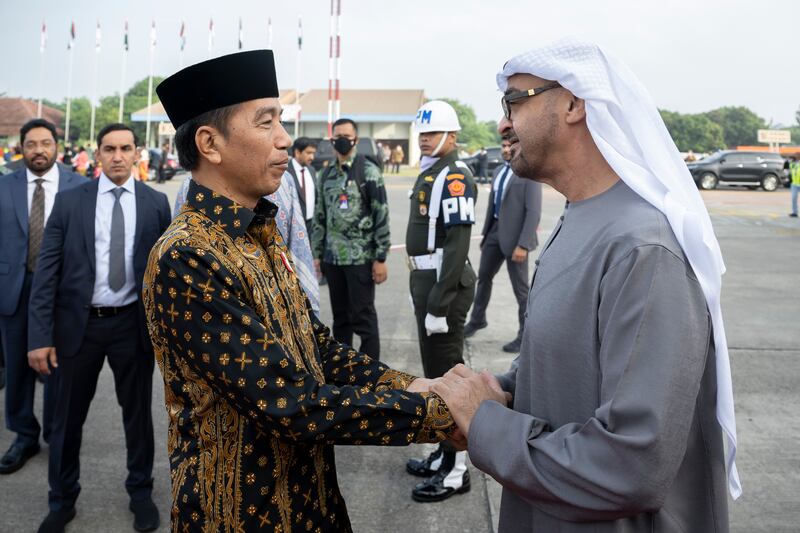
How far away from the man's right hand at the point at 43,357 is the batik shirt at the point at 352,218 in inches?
97.9

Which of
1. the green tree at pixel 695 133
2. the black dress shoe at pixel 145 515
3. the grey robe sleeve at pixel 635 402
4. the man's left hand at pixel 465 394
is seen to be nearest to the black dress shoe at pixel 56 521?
the black dress shoe at pixel 145 515

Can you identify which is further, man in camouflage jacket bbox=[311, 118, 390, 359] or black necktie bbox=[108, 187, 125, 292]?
man in camouflage jacket bbox=[311, 118, 390, 359]

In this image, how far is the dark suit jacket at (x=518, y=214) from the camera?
6.82m

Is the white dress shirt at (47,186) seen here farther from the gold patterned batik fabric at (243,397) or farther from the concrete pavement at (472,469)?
the gold patterned batik fabric at (243,397)

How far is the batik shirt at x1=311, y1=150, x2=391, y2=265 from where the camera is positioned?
568cm

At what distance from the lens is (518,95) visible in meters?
1.80

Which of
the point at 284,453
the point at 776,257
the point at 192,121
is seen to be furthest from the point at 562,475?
the point at 776,257

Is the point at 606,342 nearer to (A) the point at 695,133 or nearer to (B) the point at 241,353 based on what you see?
(B) the point at 241,353

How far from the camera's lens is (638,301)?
143 cm

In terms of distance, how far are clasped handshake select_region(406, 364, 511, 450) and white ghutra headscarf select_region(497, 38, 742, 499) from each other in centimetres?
57

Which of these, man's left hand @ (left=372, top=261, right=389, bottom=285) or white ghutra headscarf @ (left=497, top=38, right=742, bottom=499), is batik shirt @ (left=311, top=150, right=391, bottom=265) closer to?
man's left hand @ (left=372, top=261, right=389, bottom=285)

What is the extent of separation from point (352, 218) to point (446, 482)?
8.05 feet

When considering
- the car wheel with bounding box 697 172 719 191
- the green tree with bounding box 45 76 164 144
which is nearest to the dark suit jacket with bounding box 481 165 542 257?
the car wheel with bounding box 697 172 719 191

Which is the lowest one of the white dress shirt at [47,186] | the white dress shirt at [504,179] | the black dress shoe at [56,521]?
the black dress shoe at [56,521]
